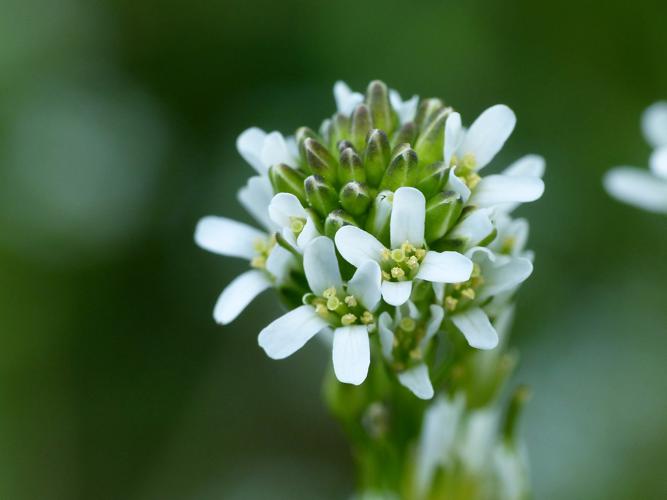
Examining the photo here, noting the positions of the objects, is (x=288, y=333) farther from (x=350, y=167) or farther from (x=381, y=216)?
(x=350, y=167)

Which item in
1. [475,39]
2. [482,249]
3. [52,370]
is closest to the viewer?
[482,249]

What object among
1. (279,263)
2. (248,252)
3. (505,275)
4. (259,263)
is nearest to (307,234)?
(279,263)

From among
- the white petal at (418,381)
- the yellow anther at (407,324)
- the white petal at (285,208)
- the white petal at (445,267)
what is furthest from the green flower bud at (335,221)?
the white petal at (418,381)

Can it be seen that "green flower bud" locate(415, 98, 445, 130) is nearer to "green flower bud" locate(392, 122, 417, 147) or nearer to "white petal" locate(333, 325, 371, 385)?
"green flower bud" locate(392, 122, 417, 147)

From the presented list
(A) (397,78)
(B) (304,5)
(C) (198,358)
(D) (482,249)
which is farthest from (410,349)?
(B) (304,5)

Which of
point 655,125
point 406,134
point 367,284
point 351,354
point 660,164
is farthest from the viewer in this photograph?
point 655,125

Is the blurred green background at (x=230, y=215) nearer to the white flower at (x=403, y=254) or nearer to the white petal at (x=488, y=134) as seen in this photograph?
the white petal at (x=488, y=134)

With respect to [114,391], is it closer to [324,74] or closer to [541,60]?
[324,74]
